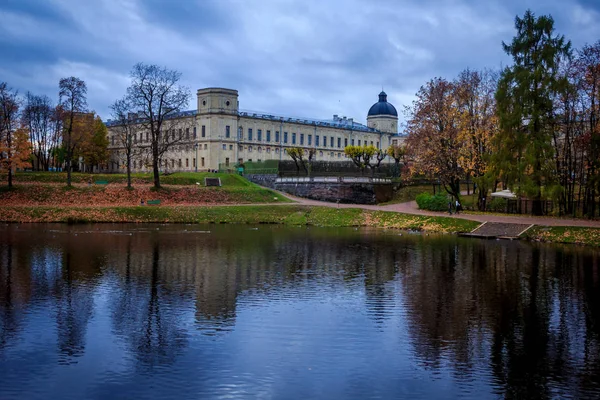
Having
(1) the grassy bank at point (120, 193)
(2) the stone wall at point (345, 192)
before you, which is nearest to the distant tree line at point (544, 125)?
(2) the stone wall at point (345, 192)

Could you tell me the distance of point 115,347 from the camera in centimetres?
1358

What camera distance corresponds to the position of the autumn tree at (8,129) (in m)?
55.6

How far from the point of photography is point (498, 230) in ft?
141

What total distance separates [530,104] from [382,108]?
293ft

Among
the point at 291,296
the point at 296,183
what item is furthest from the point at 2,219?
the point at 291,296

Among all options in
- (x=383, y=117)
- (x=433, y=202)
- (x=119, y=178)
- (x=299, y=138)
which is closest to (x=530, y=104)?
(x=433, y=202)

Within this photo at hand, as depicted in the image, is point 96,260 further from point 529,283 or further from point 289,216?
point 289,216

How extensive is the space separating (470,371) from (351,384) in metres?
2.81

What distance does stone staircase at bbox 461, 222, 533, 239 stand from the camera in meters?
41.6

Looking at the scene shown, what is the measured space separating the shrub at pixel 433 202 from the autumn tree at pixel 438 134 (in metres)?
1.37

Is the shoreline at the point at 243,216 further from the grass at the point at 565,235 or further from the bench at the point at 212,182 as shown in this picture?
the bench at the point at 212,182

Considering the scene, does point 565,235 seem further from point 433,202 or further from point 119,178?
point 119,178

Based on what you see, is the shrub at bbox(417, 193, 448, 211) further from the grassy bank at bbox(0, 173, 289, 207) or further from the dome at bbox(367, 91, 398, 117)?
the dome at bbox(367, 91, 398, 117)

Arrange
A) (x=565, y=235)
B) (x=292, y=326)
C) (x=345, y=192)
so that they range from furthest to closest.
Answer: (x=345, y=192) < (x=565, y=235) < (x=292, y=326)
